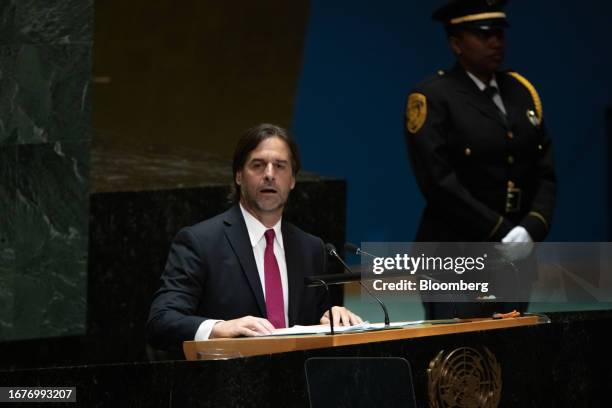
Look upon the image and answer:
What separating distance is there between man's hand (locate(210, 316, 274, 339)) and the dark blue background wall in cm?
482

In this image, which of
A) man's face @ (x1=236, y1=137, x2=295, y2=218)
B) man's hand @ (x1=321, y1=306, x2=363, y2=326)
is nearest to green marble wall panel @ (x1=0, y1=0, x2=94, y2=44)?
man's face @ (x1=236, y1=137, x2=295, y2=218)

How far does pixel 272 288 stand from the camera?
3648 millimetres

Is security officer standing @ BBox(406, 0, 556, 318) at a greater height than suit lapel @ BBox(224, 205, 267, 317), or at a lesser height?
greater

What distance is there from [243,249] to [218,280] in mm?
111

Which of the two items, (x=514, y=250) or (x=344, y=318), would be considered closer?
(x=344, y=318)

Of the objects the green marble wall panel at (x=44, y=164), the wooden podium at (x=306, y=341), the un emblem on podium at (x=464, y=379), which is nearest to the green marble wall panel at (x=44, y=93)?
the green marble wall panel at (x=44, y=164)

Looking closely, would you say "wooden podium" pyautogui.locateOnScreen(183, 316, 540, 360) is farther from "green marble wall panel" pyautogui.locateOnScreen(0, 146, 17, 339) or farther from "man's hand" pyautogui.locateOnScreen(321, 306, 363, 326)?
"green marble wall panel" pyautogui.locateOnScreen(0, 146, 17, 339)

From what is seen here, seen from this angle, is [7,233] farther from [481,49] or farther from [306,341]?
[306,341]

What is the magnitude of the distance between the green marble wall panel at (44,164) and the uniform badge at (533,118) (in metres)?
1.58

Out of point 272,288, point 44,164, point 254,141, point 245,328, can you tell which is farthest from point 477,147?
point 245,328

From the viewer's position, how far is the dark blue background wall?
8.02 metres

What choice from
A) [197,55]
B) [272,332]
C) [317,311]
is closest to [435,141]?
[317,311]

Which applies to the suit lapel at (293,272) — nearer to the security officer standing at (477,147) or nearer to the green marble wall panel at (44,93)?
the security officer standing at (477,147)

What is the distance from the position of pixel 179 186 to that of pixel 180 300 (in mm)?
1823
